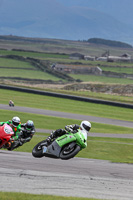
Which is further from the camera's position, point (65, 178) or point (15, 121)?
point (15, 121)

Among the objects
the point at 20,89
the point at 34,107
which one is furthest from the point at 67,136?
the point at 20,89

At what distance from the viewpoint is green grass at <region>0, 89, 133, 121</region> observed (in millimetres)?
50372

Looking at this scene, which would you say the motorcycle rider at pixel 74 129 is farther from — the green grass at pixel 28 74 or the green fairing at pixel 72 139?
the green grass at pixel 28 74

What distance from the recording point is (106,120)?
1791 inches

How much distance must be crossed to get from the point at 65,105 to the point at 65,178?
130ft

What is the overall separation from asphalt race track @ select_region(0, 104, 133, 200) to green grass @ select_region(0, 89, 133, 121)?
3042 centimetres

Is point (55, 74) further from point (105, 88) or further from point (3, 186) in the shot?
point (3, 186)

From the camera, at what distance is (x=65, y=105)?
2164 inches

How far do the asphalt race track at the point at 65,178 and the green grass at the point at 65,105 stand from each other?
30.4 m

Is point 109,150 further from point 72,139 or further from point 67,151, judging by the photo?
point 72,139

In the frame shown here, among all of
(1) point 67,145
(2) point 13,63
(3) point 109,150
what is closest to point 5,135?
(1) point 67,145

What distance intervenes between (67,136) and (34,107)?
33.7 metres

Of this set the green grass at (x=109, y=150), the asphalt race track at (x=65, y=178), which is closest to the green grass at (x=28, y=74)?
the green grass at (x=109, y=150)

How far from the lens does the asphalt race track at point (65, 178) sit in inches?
544
